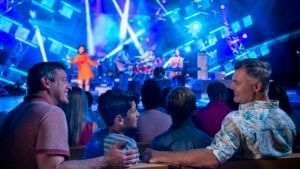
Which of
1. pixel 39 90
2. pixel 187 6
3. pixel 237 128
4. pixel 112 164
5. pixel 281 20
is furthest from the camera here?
pixel 187 6

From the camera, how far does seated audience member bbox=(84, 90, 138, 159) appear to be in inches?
96.3

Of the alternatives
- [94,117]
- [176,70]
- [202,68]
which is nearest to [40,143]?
[94,117]

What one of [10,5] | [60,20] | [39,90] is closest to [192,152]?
[39,90]

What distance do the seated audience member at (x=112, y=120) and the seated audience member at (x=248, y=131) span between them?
45 centimetres

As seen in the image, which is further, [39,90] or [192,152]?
[39,90]

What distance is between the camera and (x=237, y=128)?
2.14m

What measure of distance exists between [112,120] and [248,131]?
0.76 meters

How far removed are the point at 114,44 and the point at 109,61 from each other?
72.7 inches

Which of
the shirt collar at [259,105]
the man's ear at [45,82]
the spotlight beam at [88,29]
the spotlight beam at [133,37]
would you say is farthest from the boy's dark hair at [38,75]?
the spotlight beam at [133,37]

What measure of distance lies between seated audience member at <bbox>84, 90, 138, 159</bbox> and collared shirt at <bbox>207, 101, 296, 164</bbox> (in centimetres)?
57

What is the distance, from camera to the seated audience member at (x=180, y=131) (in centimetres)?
288

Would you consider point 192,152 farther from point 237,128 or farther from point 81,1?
point 81,1

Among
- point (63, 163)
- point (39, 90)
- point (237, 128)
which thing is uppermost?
point (39, 90)

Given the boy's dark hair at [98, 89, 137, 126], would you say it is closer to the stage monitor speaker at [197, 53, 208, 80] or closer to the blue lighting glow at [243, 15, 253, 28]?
the stage monitor speaker at [197, 53, 208, 80]
